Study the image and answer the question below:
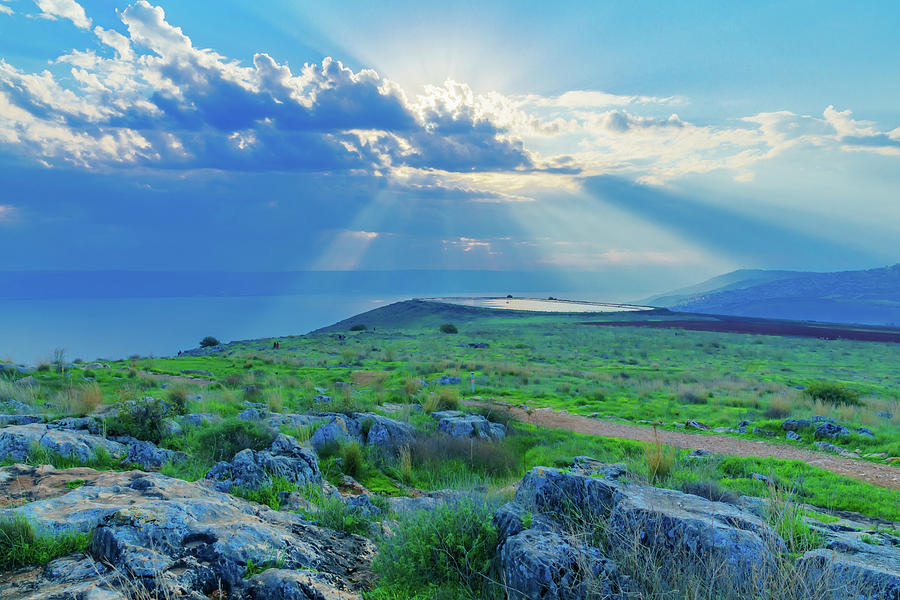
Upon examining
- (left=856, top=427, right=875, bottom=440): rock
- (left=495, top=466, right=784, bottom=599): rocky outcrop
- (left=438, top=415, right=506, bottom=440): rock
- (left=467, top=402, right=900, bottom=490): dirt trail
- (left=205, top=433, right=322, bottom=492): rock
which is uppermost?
(left=495, top=466, right=784, bottom=599): rocky outcrop

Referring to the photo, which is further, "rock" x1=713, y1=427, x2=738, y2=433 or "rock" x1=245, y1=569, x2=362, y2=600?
"rock" x1=713, y1=427, x2=738, y2=433

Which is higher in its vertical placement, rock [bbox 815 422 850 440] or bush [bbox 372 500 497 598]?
bush [bbox 372 500 497 598]

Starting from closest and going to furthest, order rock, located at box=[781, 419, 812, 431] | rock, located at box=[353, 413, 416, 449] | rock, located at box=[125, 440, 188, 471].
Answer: rock, located at box=[125, 440, 188, 471] < rock, located at box=[353, 413, 416, 449] < rock, located at box=[781, 419, 812, 431]

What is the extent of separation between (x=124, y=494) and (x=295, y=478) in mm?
2613

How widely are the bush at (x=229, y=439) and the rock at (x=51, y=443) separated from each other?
153cm

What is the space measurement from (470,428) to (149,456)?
7813 millimetres

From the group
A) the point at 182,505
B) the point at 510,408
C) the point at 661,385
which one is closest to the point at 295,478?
the point at 182,505

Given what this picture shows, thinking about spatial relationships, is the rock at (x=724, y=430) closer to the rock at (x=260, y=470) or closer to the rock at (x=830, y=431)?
the rock at (x=830, y=431)

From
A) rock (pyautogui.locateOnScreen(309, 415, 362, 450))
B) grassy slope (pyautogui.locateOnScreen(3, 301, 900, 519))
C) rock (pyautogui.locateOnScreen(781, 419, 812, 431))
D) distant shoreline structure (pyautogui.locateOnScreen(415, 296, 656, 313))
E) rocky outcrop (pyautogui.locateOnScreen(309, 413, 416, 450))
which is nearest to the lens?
grassy slope (pyautogui.locateOnScreen(3, 301, 900, 519))

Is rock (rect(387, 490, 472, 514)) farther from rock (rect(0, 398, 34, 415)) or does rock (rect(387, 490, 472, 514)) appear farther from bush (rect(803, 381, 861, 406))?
bush (rect(803, 381, 861, 406))

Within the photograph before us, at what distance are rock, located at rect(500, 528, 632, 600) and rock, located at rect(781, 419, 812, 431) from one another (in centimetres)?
1478

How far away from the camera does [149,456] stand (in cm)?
916

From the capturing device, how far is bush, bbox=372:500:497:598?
5.04 meters

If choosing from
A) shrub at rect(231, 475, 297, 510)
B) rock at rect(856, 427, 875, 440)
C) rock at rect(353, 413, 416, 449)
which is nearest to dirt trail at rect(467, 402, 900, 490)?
rock at rect(856, 427, 875, 440)
